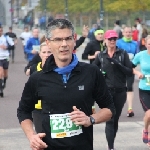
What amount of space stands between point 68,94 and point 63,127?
252 millimetres

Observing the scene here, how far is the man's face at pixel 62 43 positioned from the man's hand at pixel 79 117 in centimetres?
36

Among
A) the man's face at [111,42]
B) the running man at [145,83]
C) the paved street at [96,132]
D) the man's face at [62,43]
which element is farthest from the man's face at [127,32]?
the man's face at [62,43]

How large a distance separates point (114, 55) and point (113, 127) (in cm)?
108

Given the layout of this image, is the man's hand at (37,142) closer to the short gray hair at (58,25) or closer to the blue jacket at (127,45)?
the short gray hair at (58,25)

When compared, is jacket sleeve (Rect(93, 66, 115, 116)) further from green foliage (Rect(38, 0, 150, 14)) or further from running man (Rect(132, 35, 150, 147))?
green foliage (Rect(38, 0, 150, 14))

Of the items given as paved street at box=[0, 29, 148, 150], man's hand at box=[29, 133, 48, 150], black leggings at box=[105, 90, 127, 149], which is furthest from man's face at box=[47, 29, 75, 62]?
paved street at box=[0, 29, 148, 150]

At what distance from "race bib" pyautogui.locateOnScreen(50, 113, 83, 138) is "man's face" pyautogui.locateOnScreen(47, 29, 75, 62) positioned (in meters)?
0.43

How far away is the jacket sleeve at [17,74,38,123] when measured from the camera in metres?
5.04

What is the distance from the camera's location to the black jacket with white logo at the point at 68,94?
16.0 feet

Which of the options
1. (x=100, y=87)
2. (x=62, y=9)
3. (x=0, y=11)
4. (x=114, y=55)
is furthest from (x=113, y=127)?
(x=0, y=11)

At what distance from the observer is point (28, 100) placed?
508 cm

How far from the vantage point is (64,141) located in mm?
4902

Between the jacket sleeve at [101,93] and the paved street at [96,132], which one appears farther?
the paved street at [96,132]

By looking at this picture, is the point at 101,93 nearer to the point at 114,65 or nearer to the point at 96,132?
the point at 114,65
